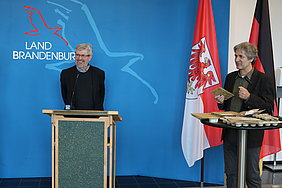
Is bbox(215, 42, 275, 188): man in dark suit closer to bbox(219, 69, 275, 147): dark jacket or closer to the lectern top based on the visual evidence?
bbox(219, 69, 275, 147): dark jacket

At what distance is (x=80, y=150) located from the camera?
320 centimetres

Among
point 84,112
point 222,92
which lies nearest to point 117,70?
point 84,112

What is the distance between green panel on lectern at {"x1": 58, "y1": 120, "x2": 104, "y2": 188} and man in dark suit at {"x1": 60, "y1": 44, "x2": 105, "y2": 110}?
2.49 ft

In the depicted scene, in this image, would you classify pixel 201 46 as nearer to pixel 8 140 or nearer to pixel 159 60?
pixel 159 60

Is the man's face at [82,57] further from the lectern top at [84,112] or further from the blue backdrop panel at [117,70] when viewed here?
the lectern top at [84,112]

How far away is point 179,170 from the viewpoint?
182 inches

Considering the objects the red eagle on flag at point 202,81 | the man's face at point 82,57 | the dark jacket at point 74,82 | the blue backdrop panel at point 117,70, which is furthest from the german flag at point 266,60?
the man's face at point 82,57

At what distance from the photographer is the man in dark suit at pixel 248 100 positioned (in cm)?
312

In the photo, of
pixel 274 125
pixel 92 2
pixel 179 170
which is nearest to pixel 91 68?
pixel 92 2

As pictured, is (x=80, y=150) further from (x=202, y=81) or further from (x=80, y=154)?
(x=202, y=81)

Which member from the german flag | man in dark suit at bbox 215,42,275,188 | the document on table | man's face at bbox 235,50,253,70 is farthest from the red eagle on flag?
the document on table

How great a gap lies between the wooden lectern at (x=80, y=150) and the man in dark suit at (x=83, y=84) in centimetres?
73

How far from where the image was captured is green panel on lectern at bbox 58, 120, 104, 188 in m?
3.19

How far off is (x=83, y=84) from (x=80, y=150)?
984mm
